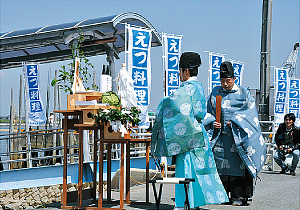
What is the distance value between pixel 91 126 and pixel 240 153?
234cm

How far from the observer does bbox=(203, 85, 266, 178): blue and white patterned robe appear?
701 centimetres

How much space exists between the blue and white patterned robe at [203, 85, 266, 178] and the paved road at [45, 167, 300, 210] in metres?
0.63

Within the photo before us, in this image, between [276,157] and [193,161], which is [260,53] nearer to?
[276,157]

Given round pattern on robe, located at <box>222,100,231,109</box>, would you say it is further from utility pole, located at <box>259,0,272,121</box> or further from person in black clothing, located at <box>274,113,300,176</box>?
utility pole, located at <box>259,0,272,121</box>

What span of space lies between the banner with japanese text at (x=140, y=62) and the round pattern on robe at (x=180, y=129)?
6.33 metres

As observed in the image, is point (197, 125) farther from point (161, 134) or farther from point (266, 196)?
point (266, 196)

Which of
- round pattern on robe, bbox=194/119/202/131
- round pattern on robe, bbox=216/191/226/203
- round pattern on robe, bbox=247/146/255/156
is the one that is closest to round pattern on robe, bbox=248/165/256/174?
round pattern on robe, bbox=247/146/255/156

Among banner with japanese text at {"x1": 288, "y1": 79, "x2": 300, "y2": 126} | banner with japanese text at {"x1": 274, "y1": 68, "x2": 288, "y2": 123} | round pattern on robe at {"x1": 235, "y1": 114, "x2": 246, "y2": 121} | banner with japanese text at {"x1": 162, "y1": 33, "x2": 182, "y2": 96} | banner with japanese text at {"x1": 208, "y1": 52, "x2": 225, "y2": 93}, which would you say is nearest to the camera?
round pattern on robe at {"x1": 235, "y1": 114, "x2": 246, "y2": 121}

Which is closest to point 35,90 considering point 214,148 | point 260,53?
point 260,53

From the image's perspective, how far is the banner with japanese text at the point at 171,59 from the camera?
13.9 meters

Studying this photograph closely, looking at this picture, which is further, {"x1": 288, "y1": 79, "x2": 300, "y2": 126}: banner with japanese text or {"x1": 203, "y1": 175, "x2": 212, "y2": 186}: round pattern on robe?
{"x1": 288, "y1": 79, "x2": 300, "y2": 126}: banner with japanese text

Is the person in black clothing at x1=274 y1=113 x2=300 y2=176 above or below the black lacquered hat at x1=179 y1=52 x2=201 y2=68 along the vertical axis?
below

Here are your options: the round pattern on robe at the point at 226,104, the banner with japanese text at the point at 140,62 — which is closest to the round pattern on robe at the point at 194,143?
the round pattern on robe at the point at 226,104

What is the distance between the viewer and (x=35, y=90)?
16.7 m
